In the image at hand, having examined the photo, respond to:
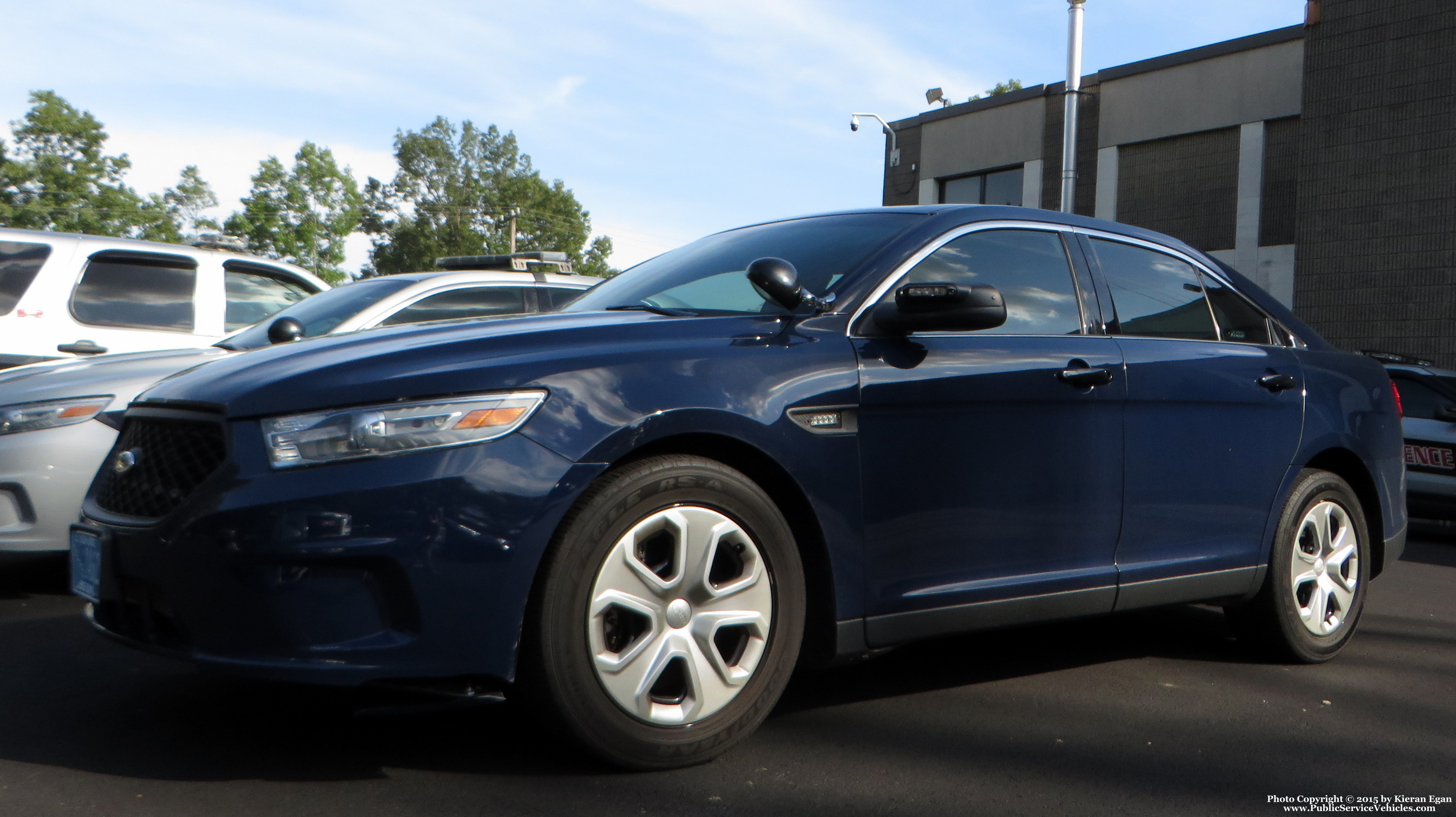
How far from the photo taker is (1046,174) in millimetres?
25969

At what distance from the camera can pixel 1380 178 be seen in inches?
736

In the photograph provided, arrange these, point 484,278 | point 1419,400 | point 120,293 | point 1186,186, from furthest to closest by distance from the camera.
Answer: point 1186,186 < point 1419,400 < point 120,293 < point 484,278

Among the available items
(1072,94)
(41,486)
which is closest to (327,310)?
(41,486)

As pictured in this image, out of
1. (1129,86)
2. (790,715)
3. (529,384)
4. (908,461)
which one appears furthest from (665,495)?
(1129,86)

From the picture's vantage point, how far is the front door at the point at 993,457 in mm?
3688

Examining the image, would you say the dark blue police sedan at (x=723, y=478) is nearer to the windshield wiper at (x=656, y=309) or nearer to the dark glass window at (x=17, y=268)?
the windshield wiper at (x=656, y=309)

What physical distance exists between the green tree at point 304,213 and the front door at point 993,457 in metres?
80.3

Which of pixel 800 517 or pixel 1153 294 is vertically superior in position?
pixel 1153 294

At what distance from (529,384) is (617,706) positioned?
0.80 meters

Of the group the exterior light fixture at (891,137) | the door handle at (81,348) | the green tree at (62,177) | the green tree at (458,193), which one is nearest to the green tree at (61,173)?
the green tree at (62,177)

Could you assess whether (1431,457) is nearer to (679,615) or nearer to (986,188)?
(679,615)

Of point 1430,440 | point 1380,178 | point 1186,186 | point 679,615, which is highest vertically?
point 1186,186

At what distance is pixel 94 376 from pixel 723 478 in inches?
138

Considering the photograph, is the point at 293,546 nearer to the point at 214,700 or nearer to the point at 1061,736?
the point at 214,700
